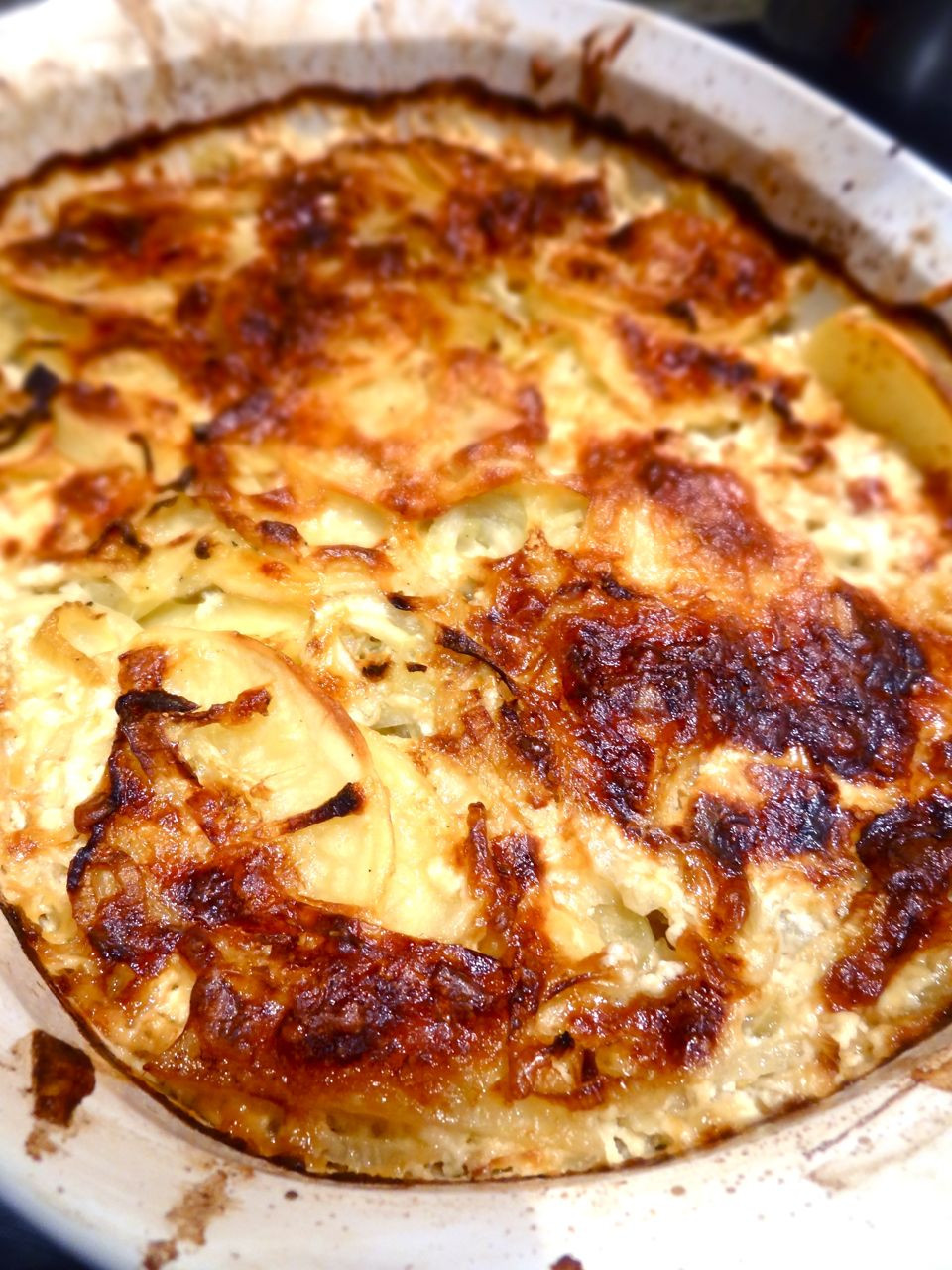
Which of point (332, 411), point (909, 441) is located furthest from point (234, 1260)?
point (909, 441)

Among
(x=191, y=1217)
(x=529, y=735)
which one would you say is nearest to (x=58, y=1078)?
(x=191, y=1217)

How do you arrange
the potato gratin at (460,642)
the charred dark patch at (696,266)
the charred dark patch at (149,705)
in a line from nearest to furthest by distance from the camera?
1. the potato gratin at (460,642)
2. the charred dark patch at (149,705)
3. the charred dark patch at (696,266)

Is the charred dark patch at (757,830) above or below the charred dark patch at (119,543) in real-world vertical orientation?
above

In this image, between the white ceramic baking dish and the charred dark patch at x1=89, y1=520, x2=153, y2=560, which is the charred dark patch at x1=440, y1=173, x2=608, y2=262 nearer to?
the charred dark patch at x1=89, y1=520, x2=153, y2=560

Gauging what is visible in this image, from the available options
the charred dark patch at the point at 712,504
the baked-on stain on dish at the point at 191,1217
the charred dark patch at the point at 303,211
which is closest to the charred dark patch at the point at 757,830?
the charred dark patch at the point at 712,504

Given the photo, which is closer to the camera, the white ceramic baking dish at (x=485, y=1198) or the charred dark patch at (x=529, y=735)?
the white ceramic baking dish at (x=485, y=1198)

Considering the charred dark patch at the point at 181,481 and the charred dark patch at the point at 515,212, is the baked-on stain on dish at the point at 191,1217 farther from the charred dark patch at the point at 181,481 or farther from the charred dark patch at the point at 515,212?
the charred dark patch at the point at 515,212

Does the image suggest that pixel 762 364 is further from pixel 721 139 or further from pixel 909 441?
pixel 721 139
